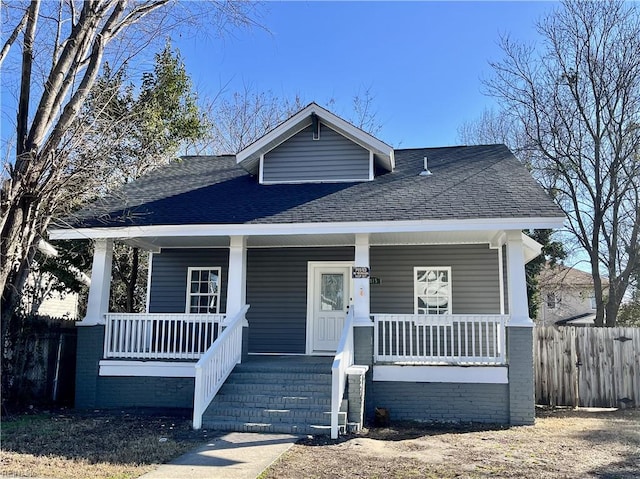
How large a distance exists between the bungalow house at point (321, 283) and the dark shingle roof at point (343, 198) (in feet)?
0.15

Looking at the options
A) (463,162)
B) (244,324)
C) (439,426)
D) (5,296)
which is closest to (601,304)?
(463,162)

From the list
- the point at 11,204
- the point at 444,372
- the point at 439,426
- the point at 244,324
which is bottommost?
the point at 439,426

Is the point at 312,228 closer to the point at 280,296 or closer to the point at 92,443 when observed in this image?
the point at 280,296

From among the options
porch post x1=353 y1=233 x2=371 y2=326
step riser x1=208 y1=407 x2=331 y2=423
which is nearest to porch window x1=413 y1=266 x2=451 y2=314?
porch post x1=353 y1=233 x2=371 y2=326

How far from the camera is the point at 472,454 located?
6.98 meters

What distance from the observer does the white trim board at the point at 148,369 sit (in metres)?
10.4

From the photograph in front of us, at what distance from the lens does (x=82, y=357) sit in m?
10.6

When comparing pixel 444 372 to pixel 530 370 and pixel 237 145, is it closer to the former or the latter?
pixel 530 370

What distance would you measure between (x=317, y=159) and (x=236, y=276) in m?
3.49

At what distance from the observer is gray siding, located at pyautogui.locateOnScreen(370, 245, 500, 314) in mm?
11961

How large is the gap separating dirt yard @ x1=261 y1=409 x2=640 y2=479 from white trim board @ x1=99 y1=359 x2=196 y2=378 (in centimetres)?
359

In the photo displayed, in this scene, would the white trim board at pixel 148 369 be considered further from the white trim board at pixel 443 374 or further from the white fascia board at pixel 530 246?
the white fascia board at pixel 530 246

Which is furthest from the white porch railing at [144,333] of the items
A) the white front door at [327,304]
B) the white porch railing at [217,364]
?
the white front door at [327,304]

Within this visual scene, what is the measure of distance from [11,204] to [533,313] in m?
17.4
